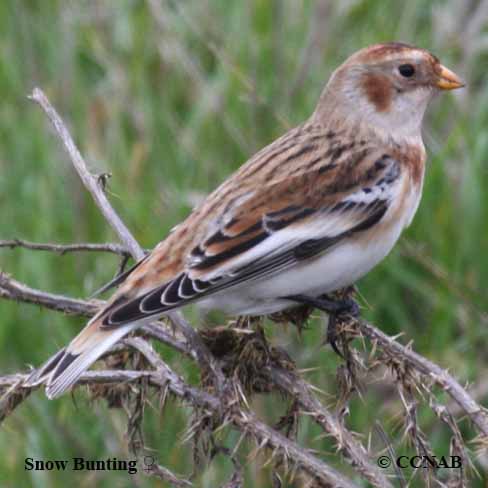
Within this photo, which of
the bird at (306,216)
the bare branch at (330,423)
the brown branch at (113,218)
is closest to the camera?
the bare branch at (330,423)

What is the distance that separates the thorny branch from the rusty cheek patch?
1353 millimetres

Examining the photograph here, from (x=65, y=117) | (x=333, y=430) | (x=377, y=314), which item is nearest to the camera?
(x=333, y=430)

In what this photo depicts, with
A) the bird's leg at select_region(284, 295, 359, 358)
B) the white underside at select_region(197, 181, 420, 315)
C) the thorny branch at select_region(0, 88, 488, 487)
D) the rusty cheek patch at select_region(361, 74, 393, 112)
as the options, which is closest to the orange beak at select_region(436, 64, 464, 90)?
the rusty cheek patch at select_region(361, 74, 393, 112)

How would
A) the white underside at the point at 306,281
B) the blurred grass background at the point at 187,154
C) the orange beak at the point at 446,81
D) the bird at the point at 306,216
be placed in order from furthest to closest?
the blurred grass background at the point at 187,154 → the orange beak at the point at 446,81 → the white underside at the point at 306,281 → the bird at the point at 306,216

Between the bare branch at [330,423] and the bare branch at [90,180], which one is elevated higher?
the bare branch at [90,180]

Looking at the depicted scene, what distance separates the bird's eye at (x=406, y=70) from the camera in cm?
431

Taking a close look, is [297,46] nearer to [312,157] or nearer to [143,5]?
[143,5]

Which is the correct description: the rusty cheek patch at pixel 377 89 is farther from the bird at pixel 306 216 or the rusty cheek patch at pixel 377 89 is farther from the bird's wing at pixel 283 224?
the bird's wing at pixel 283 224

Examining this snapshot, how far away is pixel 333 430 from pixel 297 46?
379 centimetres

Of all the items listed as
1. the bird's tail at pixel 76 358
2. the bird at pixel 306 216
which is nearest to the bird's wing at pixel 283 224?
the bird at pixel 306 216

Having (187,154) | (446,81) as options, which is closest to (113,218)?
(446,81)

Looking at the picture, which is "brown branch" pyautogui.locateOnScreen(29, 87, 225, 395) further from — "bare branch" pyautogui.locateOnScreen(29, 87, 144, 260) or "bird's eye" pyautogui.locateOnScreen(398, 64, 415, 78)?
"bird's eye" pyautogui.locateOnScreen(398, 64, 415, 78)

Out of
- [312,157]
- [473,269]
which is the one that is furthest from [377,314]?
[312,157]

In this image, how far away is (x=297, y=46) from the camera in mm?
6332
